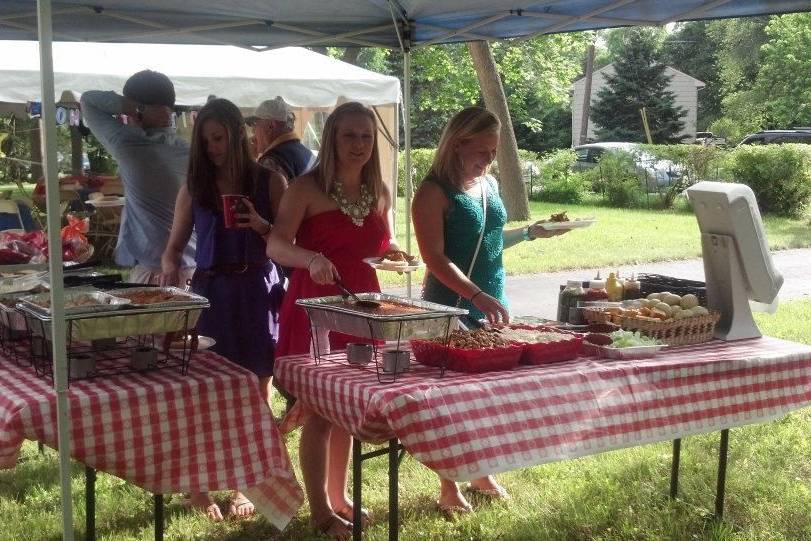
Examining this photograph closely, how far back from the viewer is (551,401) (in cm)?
261

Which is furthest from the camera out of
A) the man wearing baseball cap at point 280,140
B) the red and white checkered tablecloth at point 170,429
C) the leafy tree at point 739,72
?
the leafy tree at point 739,72

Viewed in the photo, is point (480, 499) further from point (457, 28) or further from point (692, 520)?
point (457, 28)

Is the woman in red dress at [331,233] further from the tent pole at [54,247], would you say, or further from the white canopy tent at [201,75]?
the white canopy tent at [201,75]

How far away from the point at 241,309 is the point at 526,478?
1664mm

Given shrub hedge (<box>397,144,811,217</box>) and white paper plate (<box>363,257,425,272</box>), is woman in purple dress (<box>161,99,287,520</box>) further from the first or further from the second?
shrub hedge (<box>397,144,811,217</box>)

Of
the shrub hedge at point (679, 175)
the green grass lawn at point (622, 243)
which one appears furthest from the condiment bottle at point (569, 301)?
the shrub hedge at point (679, 175)

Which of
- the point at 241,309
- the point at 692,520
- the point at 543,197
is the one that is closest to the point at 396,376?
the point at 241,309

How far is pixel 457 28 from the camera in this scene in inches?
180

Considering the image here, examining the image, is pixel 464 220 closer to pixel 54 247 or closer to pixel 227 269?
pixel 227 269

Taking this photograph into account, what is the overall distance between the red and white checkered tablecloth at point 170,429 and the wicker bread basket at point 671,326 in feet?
3.84

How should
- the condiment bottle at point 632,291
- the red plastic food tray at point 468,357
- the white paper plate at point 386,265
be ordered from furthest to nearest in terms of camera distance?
the condiment bottle at point 632,291
the white paper plate at point 386,265
the red plastic food tray at point 468,357

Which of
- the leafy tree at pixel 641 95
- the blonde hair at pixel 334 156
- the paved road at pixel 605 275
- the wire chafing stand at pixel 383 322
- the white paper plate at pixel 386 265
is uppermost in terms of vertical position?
the leafy tree at pixel 641 95

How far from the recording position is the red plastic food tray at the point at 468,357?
2650mm

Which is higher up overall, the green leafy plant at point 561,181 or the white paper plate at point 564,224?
the white paper plate at point 564,224
